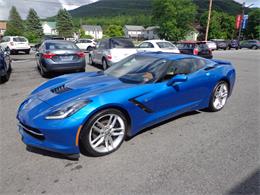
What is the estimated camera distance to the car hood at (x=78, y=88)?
293 cm

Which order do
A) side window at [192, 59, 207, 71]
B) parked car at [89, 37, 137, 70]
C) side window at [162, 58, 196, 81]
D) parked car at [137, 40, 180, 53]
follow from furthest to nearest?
parked car at [137, 40, 180, 53], parked car at [89, 37, 137, 70], side window at [192, 59, 207, 71], side window at [162, 58, 196, 81]

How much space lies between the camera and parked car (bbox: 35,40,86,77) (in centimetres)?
761

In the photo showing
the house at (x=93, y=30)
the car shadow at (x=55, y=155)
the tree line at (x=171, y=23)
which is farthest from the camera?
the house at (x=93, y=30)

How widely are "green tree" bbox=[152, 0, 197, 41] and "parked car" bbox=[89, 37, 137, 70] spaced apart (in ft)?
146

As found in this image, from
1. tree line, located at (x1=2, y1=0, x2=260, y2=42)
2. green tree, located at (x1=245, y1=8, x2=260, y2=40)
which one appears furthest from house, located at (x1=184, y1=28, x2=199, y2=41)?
green tree, located at (x1=245, y1=8, x2=260, y2=40)

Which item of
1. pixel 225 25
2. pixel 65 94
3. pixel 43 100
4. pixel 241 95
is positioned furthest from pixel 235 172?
pixel 225 25

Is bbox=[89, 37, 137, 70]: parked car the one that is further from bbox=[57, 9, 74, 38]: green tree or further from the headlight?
bbox=[57, 9, 74, 38]: green tree

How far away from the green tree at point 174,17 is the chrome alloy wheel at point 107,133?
5172 centimetres

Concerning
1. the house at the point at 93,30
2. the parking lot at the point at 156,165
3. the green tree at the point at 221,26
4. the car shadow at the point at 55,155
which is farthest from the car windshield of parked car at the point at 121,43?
the house at the point at 93,30

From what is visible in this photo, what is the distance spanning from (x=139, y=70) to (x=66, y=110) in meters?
1.59

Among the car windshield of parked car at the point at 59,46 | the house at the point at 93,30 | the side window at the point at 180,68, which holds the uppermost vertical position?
the house at the point at 93,30

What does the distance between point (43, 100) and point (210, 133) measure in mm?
2753

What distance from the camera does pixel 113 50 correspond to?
361 inches

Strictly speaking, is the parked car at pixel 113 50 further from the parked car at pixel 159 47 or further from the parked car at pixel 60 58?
the parked car at pixel 159 47
